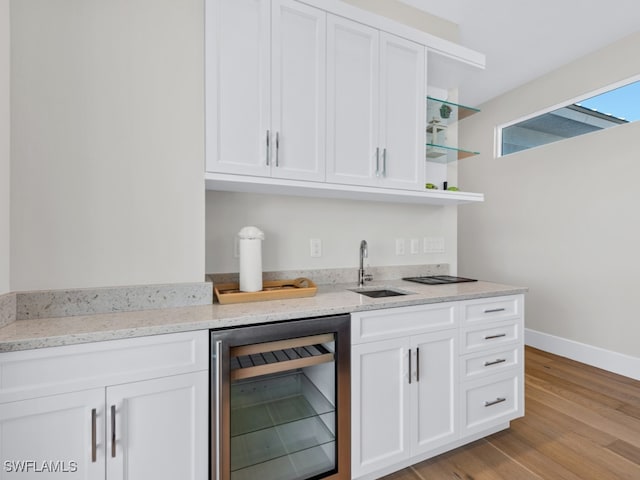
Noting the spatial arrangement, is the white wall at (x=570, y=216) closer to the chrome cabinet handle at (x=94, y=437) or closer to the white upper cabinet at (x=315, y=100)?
the white upper cabinet at (x=315, y=100)

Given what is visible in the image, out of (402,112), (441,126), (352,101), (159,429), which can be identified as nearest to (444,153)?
(441,126)

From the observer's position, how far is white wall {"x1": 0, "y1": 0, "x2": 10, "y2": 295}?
114 centimetres

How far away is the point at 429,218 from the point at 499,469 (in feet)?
5.28

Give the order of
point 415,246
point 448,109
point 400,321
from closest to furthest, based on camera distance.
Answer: point 400,321, point 448,109, point 415,246

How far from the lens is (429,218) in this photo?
8.08 feet

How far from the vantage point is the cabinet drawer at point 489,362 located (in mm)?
1728

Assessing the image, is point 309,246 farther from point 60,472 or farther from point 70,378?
point 60,472

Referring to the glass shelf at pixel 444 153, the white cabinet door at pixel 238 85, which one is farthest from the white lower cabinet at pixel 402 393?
the glass shelf at pixel 444 153

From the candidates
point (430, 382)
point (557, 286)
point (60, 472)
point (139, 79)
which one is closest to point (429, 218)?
point (430, 382)

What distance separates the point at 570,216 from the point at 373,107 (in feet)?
8.15

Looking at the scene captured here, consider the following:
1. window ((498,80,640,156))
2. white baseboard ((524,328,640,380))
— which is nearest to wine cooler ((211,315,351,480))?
white baseboard ((524,328,640,380))

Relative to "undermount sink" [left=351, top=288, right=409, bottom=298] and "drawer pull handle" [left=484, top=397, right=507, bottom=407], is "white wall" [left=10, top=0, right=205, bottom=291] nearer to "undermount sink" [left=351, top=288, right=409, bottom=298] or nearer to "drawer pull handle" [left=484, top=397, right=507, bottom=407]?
"undermount sink" [left=351, top=288, right=409, bottom=298]

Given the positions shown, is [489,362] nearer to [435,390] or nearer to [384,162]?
[435,390]

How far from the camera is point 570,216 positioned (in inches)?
119
